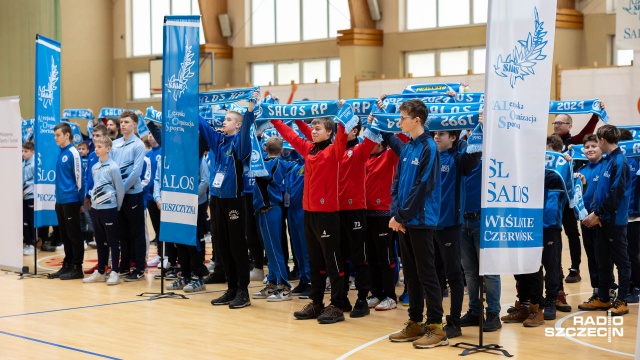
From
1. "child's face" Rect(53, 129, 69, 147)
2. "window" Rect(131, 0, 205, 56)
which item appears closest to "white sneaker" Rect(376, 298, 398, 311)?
"child's face" Rect(53, 129, 69, 147)

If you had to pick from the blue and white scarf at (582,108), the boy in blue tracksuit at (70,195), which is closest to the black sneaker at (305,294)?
the boy in blue tracksuit at (70,195)

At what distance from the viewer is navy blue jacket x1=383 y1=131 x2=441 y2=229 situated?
6562mm

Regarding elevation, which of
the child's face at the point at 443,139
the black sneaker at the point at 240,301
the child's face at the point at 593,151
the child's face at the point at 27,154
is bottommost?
the black sneaker at the point at 240,301

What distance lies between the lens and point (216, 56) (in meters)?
24.9

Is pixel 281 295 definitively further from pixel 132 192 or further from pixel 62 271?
pixel 62 271

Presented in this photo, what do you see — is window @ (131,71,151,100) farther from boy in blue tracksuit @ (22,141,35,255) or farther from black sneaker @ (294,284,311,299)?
black sneaker @ (294,284,311,299)

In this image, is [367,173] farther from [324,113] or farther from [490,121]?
[490,121]

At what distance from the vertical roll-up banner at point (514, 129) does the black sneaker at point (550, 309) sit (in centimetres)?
135

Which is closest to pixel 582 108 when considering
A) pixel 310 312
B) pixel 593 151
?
pixel 593 151

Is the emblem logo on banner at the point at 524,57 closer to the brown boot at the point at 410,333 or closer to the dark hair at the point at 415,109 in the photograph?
the dark hair at the point at 415,109

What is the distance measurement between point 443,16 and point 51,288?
45.1 ft

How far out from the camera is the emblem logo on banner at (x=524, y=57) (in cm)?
626

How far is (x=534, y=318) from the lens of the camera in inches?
291

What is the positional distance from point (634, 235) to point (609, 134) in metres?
1.23
